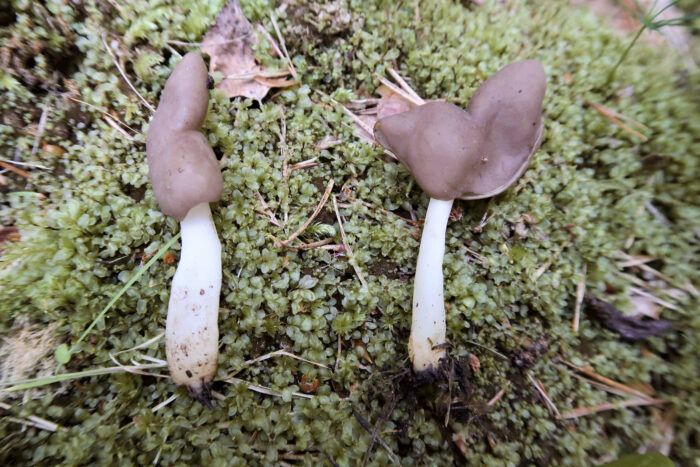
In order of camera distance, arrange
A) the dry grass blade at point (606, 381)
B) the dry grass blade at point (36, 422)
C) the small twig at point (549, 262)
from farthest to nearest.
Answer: the small twig at point (549, 262), the dry grass blade at point (606, 381), the dry grass blade at point (36, 422)

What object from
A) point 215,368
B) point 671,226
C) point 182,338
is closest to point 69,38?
point 182,338

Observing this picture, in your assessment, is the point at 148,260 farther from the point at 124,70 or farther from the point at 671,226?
the point at 671,226

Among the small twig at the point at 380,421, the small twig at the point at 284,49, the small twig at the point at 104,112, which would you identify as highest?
the small twig at the point at 284,49

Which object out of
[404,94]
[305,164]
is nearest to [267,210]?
[305,164]

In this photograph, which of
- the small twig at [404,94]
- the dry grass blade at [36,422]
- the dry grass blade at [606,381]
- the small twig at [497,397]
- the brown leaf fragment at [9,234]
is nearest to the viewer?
the dry grass blade at [36,422]

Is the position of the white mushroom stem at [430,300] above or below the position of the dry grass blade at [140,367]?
above

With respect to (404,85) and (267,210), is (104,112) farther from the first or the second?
(404,85)

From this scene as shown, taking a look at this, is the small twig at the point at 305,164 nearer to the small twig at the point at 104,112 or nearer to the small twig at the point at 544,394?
the small twig at the point at 104,112

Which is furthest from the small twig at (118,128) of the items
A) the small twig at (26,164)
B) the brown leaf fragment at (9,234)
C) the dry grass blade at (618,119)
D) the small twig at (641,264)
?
the small twig at (641,264)
